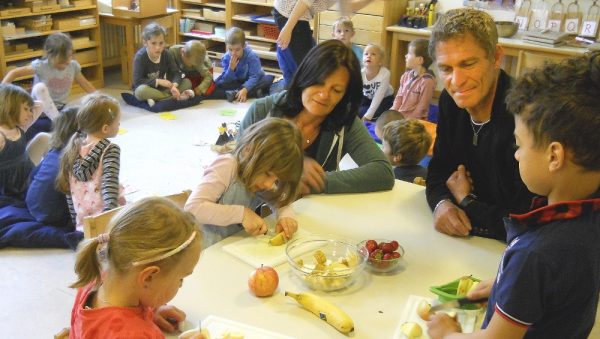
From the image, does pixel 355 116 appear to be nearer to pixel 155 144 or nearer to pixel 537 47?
pixel 155 144

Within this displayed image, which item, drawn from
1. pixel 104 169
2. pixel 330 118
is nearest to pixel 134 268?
pixel 330 118

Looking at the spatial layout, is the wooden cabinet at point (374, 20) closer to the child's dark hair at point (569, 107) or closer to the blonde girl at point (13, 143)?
the blonde girl at point (13, 143)

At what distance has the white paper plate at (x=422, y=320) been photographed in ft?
4.16

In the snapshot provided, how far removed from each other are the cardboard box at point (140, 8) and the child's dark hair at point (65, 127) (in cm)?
324

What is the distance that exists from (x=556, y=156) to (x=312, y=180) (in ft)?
3.43

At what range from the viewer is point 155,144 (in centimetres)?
440

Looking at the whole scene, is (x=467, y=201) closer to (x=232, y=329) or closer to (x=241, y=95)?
(x=232, y=329)

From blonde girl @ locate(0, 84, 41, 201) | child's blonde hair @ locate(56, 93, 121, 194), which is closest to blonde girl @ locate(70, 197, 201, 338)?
child's blonde hair @ locate(56, 93, 121, 194)

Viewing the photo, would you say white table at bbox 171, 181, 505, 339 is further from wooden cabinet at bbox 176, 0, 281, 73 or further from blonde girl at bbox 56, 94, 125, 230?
wooden cabinet at bbox 176, 0, 281, 73

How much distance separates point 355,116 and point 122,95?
3791 millimetres

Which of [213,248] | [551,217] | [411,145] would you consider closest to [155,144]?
[411,145]

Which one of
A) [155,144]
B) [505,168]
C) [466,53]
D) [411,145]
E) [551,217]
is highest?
[466,53]

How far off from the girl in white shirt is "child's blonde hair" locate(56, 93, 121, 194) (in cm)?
260

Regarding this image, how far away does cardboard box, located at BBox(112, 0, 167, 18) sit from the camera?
5875mm
